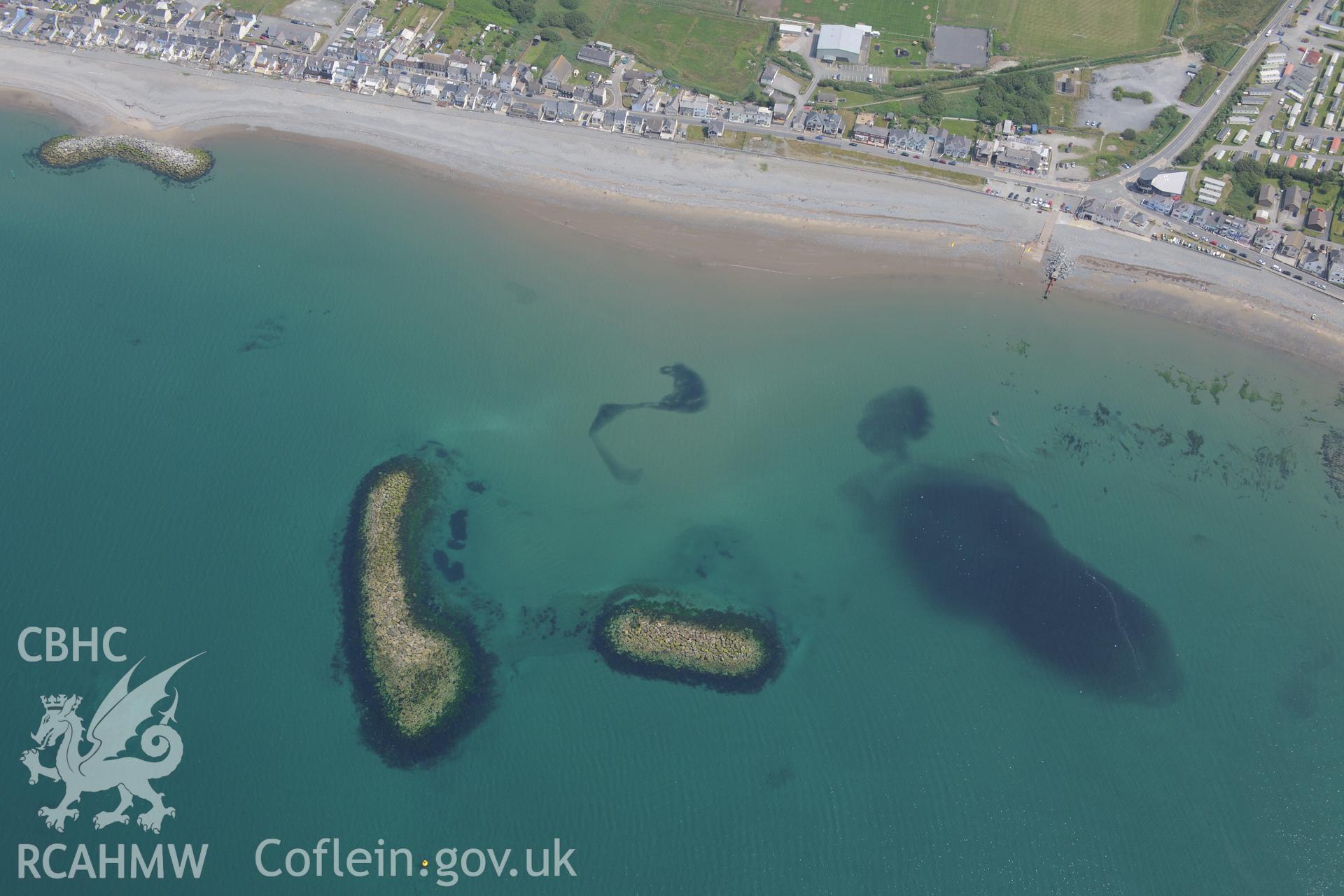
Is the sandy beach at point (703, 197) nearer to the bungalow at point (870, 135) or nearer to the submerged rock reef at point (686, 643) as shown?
the bungalow at point (870, 135)

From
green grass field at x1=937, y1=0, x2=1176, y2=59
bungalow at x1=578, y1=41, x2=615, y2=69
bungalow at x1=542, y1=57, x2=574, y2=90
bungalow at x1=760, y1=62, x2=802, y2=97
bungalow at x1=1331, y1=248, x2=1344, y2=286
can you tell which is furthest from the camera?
green grass field at x1=937, y1=0, x2=1176, y2=59

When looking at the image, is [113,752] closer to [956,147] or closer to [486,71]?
[486,71]

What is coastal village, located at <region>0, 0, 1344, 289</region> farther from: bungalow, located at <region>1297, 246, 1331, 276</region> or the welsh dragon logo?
the welsh dragon logo

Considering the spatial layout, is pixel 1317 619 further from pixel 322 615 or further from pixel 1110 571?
pixel 322 615

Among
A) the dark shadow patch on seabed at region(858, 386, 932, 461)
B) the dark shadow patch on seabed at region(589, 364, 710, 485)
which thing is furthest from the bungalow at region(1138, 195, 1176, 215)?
the dark shadow patch on seabed at region(589, 364, 710, 485)

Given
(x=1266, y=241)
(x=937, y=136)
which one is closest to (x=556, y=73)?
(x=937, y=136)

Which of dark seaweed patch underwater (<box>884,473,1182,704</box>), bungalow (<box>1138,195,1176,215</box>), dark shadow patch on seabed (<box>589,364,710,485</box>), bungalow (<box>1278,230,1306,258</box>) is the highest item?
bungalow (<box>1138,195,1176,215</box>)

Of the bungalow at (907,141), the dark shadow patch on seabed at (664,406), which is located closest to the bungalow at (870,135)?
the bungalow at (907,141)
